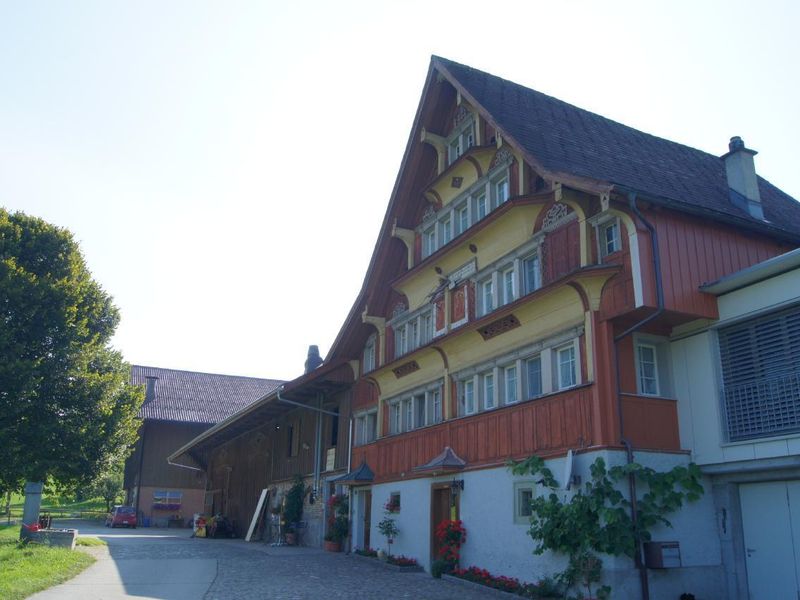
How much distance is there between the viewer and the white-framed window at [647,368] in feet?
46.4

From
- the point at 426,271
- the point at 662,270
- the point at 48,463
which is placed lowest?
the point at 48,463

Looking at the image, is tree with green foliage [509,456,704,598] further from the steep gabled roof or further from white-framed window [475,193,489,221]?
white-framed window [475,193,489,221]

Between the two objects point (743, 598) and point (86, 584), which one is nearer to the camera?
point (743, 598)

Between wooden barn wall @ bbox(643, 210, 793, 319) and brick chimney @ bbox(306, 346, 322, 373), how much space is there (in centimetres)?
2229

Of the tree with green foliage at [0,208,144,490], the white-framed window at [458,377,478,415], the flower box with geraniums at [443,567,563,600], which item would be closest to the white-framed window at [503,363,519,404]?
the white-framed window at [458,377,478,415]

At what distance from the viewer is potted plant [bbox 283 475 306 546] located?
2794 centimetres

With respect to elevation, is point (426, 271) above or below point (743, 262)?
above

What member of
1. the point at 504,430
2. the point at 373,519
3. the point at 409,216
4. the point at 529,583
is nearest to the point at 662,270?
the point at 504,430

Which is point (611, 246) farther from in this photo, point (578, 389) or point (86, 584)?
point (86, 584)

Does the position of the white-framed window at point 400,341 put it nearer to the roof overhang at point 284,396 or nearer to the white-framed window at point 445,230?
the white-framed window at point 445,230

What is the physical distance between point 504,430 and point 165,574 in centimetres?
811

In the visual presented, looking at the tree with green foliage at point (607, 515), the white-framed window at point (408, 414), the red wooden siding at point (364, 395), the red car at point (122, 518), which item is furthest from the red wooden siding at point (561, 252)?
the red car at point (122, 518)

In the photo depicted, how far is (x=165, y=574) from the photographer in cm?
1734

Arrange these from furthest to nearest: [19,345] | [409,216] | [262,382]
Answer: [262,382], [19,345], [409,216]
